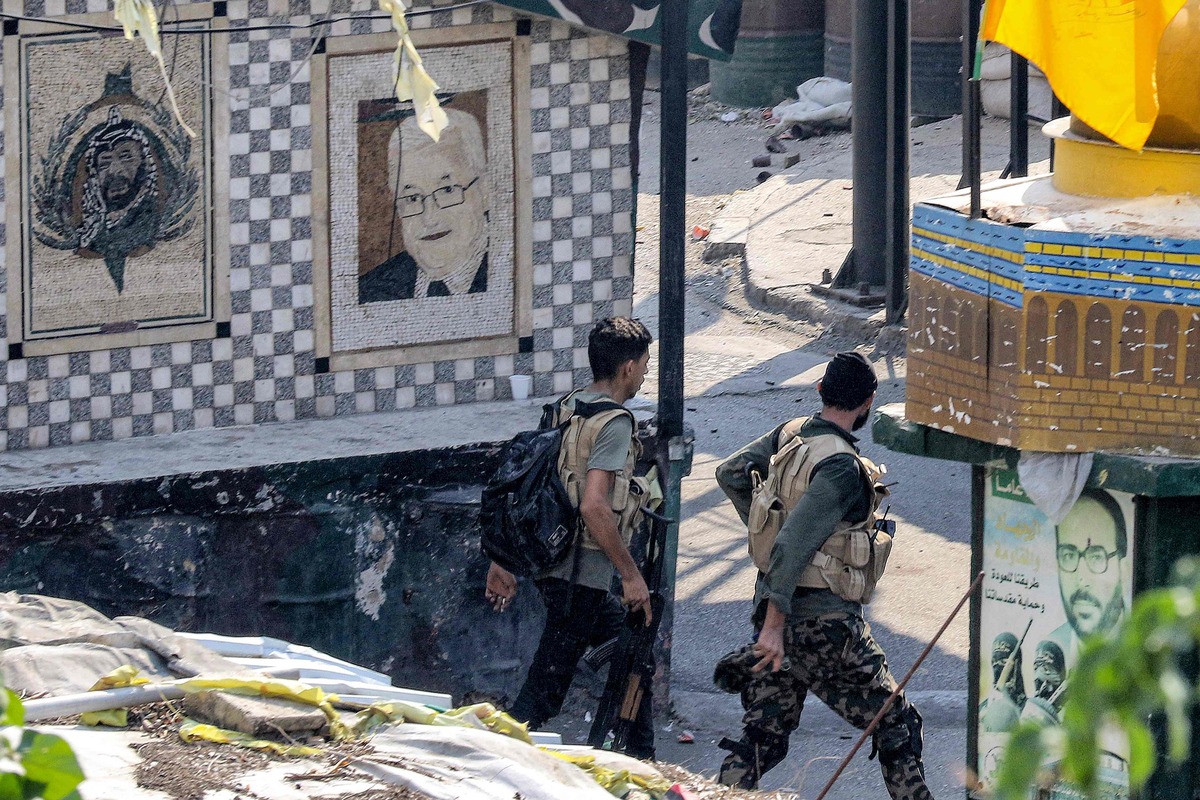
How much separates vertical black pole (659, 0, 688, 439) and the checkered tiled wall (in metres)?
0.36

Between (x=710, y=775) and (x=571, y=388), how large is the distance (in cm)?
154

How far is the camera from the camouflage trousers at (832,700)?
15.2 ft

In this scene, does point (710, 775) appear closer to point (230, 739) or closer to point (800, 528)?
point (800, 528)

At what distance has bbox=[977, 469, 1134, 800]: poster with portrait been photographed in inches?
161

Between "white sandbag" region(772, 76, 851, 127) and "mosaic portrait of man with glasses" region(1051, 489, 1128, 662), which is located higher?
"white sandbag" region(772, 76, 851, 127)

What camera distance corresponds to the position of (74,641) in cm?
354

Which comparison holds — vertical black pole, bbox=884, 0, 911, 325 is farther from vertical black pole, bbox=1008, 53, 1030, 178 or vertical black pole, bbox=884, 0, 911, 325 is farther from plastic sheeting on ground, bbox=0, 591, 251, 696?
plastic sheeting on ground, bbox=0, 591, 251, 696

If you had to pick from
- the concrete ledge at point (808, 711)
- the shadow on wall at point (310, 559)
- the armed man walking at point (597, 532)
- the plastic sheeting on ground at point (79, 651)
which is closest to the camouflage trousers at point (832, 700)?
the armed man walking at point (597, 532)

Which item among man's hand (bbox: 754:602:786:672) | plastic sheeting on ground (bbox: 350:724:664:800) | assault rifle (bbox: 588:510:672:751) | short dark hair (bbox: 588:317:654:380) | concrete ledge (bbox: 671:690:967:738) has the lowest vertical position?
concrete ledge (bbox: 671:690:967:738)

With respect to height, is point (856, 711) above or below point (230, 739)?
below

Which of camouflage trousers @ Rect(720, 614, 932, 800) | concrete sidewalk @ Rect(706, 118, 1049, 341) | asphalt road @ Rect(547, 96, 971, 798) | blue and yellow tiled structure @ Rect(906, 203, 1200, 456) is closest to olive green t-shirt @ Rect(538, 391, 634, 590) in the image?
camouflage trousers @ Rect(720, 614, 932, 800)

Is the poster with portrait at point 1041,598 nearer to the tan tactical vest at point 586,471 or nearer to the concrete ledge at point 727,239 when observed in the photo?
the tan tactical vest at point 586,471

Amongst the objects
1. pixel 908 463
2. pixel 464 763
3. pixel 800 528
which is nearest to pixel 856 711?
pixel 800 528

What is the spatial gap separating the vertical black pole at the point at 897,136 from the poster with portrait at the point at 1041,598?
6.63 m
